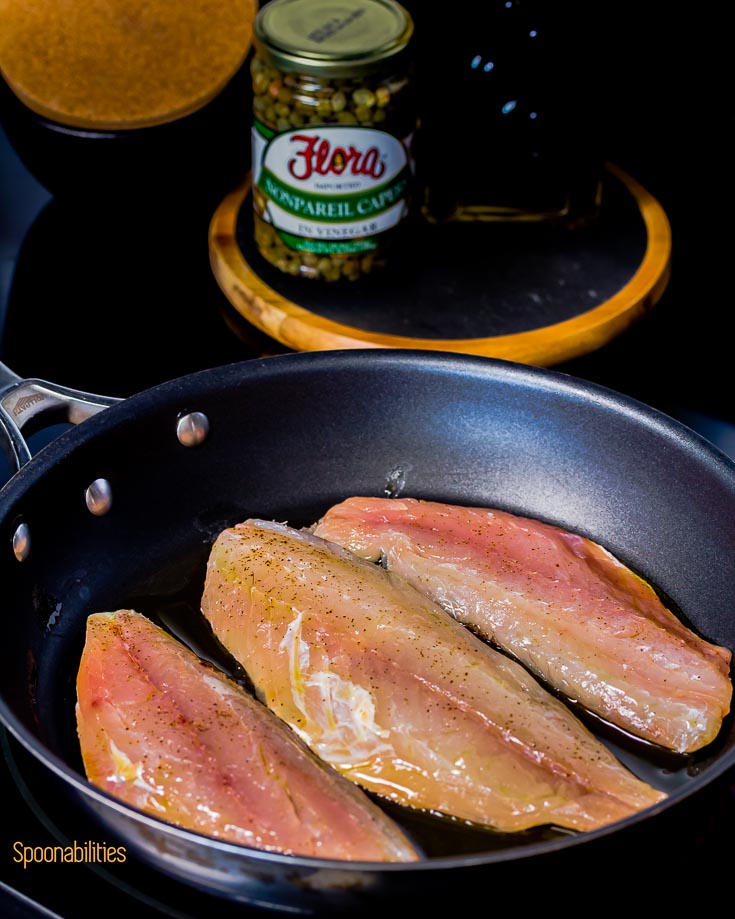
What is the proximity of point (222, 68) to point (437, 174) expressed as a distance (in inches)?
16.9

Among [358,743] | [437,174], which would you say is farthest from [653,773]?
[437,174]

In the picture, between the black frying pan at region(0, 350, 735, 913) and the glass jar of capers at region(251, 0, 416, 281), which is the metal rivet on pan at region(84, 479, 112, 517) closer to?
the black frying pan at region(0, 350, 735, 913)

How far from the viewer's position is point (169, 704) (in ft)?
3.74

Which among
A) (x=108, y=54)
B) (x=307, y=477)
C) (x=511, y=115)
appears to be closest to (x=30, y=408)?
(x=307, y=477)

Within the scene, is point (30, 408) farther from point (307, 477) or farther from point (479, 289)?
point (479, 289)

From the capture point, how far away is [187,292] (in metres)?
1.94

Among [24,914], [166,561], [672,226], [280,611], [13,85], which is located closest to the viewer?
[24,914]

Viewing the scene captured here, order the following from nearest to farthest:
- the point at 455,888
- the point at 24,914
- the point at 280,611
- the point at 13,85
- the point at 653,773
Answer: the point at 455,888, the point at 24,914, the point at 653,773, the point at 280,611, the point at 13,85

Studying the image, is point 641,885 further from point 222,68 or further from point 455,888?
point 222,68

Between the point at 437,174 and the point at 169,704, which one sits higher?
the point at 437,174

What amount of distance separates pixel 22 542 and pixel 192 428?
0.95ft

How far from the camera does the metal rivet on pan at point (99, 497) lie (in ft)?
4.50

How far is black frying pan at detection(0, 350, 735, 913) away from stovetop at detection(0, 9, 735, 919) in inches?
10.8

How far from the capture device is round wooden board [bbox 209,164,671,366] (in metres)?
1.67
